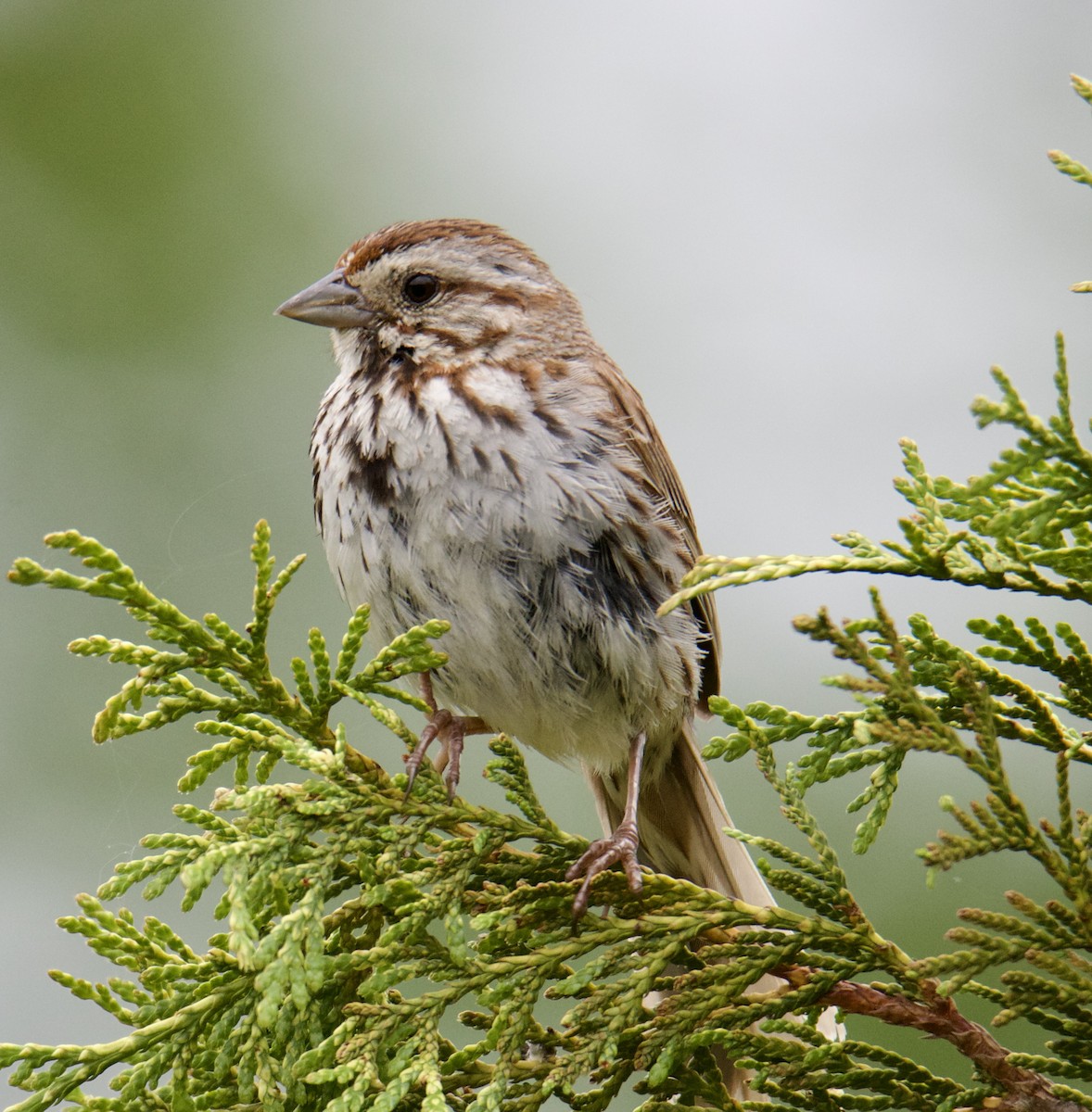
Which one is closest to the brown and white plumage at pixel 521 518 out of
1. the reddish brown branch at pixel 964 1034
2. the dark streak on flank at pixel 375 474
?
the dark streak on flank at pixel 375 474

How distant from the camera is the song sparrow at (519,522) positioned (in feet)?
8.78

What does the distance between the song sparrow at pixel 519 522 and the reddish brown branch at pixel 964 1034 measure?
1.52 ft

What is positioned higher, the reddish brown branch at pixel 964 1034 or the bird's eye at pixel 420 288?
the bird's eye at pixel 420 288

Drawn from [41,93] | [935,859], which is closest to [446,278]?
[935,859]

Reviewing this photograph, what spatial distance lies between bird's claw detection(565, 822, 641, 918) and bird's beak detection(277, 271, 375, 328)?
131 cm

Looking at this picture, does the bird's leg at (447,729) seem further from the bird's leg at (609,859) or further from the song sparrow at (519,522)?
the bird's leg at (609,859)

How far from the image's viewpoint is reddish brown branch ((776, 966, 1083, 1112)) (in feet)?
6.38

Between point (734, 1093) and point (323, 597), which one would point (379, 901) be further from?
point (323, 597)

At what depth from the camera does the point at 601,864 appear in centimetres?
226

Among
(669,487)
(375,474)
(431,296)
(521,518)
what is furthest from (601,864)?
(431,296)

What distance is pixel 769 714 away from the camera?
6.75ft

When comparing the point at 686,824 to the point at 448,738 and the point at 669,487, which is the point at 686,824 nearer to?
the point at 448,738

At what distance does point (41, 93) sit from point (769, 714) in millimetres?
5631

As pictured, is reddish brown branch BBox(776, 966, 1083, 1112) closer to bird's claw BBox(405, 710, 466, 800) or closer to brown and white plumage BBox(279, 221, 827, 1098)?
brown and white plumage BBox(279, 221, 827, 1098)
